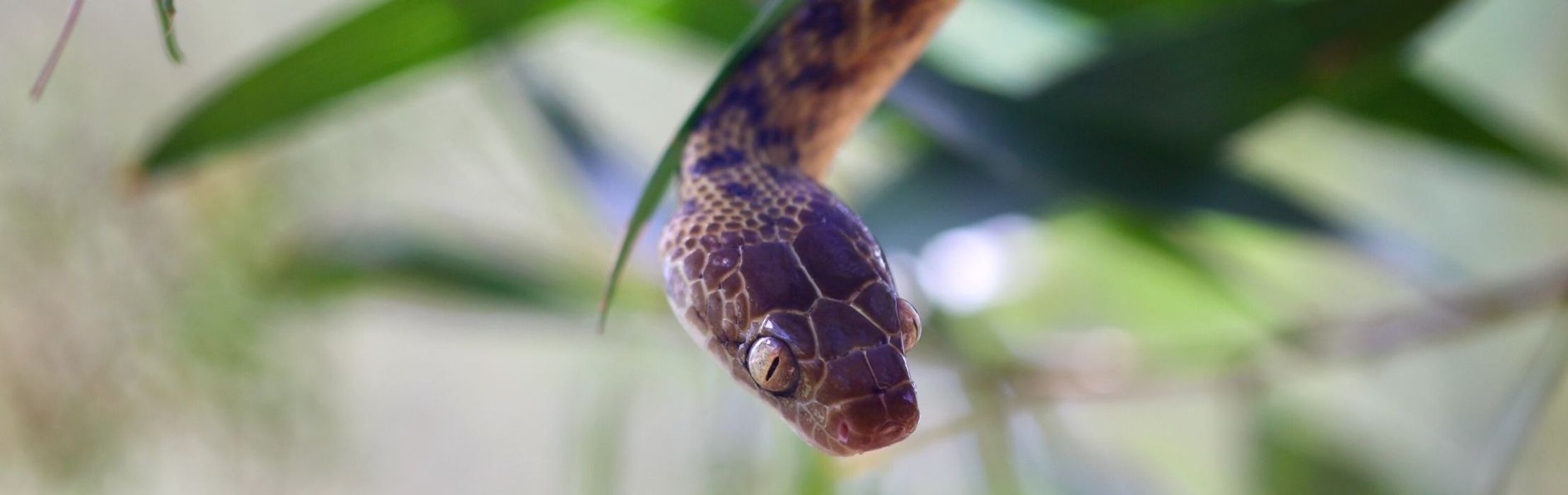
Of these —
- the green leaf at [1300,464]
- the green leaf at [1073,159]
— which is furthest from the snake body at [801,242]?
the green leaf at [1300,464]

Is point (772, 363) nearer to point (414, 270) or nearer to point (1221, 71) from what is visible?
point (1221, 71)

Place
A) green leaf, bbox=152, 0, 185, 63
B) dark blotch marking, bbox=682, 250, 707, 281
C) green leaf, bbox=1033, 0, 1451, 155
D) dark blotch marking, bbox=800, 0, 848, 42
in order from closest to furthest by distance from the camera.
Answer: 1. green leaf, bbox=152, 0, 185, 63
2. dark blotch marking, bbox=682, 250, 707, 281
3. dark blotch marking, bbox=800, 0, 848, 42
4. green leaf, bbox=1033, 0, 1451, 155

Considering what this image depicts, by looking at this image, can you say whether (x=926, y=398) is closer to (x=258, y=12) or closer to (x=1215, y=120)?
(x=1215, y=120)

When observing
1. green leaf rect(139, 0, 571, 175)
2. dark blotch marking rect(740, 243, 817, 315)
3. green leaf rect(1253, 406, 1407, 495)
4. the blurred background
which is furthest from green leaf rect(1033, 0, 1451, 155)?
green leaf rect(1253, 406, 1407, 495)

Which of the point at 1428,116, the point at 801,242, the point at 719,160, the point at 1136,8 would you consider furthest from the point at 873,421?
the point at 1428,116

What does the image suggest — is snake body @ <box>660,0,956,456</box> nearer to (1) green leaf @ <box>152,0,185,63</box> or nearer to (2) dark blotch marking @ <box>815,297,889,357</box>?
(2) dark blotch marking @ <box>815,297,889,357</box>

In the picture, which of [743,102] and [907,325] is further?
[743,102]

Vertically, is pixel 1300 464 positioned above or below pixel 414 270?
above
